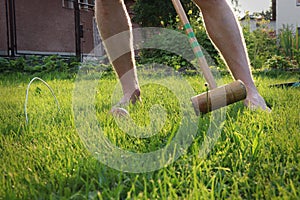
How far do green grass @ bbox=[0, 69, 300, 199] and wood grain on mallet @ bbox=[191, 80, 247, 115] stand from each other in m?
0.06

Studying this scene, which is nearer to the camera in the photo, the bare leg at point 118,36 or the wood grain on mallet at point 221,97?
the wood grain on mallet at point 221,97

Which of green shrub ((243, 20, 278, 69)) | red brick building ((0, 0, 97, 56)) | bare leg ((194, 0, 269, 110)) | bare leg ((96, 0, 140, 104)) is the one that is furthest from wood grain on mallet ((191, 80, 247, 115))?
red brick building ((0, 0, 97, 56))

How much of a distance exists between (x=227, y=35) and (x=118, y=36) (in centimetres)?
66

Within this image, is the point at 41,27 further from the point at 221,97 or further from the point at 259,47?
the point at 221,97

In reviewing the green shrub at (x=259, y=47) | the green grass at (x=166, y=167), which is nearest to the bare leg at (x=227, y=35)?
the green grass at (x=166, y=167)

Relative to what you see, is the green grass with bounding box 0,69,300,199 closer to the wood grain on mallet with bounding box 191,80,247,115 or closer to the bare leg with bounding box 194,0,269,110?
the wood grain on mallet with bounding box 191,80,247,115

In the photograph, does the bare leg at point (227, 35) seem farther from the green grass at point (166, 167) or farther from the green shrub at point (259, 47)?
the green shrub at point (259, 47)

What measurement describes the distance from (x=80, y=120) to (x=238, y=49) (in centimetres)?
84

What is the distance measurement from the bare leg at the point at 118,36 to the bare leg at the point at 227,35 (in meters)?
0.51

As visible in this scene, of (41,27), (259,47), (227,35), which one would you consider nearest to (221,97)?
(227,35)

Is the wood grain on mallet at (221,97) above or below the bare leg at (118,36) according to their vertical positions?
below

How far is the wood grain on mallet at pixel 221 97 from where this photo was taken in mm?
1657

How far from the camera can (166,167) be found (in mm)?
1118

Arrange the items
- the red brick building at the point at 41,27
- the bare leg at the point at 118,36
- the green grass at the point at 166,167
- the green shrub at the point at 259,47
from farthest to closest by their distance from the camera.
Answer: the red brick building at the point at 41,27 < the green shrub at the point at 259,47 < the bare leg at the point at 118,36 < the green grass at the point at 166,167
